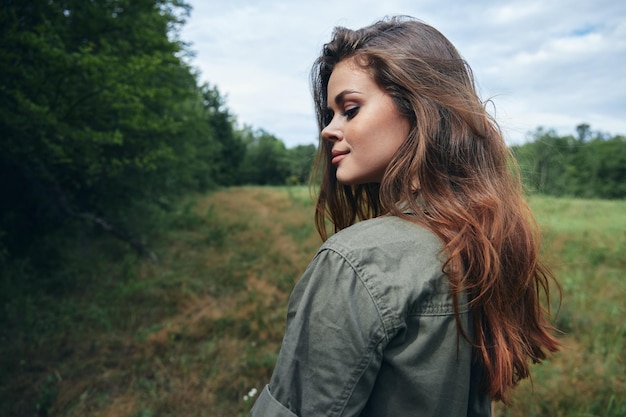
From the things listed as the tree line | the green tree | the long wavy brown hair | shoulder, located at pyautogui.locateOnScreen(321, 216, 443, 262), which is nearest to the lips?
the long wavy brown hair

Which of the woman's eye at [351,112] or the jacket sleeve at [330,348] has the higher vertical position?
the woman's eye at [351,112]

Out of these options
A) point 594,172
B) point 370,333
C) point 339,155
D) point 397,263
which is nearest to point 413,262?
point 397,263

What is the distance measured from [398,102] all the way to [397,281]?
509 mm

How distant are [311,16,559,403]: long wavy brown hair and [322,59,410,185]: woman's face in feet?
0.09

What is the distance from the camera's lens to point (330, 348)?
88 centimetres

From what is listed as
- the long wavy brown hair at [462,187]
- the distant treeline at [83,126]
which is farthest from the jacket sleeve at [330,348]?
the distant treeline at [83,126]

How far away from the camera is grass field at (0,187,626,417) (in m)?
3.62

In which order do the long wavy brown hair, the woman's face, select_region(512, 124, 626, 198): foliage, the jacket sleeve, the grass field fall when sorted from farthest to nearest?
select_region(512, 124, 626, 198): foliage → the grass field → the woman's face → the long wavy brown hair → the jacket sleeve

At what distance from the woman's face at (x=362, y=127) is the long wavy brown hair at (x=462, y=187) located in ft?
0.09

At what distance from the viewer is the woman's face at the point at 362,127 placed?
1.16 meters

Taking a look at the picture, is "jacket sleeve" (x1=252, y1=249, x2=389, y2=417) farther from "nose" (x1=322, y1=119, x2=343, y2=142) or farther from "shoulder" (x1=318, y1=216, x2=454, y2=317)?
"nose" (x1=322, y1=119, x2=343, y2=142)

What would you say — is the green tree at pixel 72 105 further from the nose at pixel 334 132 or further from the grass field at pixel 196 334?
the nose at pixel 334 132

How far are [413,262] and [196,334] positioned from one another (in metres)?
4.68

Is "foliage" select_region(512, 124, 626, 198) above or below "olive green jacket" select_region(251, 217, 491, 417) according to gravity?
above
